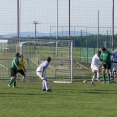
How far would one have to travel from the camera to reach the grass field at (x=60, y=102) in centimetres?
1736

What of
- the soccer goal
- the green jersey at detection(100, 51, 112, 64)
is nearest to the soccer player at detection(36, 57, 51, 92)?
the green jersey at detection(100, 51, 112, 64)

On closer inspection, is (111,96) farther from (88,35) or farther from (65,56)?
(88,35)

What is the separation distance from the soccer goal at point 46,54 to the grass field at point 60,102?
5.85 metres

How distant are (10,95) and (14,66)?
5261mm

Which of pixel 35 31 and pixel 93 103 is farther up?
pixel 35 31

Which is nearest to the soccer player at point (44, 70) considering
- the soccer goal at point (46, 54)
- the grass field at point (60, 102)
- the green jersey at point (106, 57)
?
the grass field at point (60, 102)

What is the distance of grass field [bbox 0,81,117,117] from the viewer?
1736 centimetres

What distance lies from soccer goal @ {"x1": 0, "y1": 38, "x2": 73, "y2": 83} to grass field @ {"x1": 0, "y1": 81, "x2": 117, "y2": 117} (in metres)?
5.85

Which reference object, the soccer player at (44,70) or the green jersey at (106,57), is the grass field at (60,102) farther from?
the green jersey at (106,57)

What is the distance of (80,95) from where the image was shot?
23828mm

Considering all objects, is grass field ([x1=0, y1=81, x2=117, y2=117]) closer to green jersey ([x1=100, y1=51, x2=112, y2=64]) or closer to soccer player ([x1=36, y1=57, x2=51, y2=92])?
soccer player ([x1=36, y1=57, x2=51, y2=92])

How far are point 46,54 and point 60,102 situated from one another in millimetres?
14354

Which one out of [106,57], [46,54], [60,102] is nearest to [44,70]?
[60,102]

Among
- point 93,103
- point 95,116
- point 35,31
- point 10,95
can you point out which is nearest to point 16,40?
Result: point 35,31
